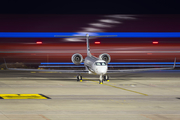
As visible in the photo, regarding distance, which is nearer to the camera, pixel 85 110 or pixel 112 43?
pixel 85 110

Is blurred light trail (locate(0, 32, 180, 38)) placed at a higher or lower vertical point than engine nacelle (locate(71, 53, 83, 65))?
higher

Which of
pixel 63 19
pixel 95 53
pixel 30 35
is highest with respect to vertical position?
pixel 63 19

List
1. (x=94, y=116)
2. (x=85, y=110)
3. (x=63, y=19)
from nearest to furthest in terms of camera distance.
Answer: (x=94, y=116)
(x=85, y=110)
(x=63, y=19)

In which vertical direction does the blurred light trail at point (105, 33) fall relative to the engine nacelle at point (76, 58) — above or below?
above

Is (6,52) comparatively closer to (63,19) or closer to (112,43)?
(63,19)

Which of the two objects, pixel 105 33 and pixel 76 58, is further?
pixel 105 33

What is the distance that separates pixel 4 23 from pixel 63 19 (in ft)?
18.8

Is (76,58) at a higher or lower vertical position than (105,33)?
lower

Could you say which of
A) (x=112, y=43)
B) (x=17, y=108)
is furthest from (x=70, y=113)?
(x=112, y=43)

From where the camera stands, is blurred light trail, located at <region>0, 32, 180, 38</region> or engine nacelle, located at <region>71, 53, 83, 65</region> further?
engine nacelle, located at <region>71, 53, 83, 65</region>

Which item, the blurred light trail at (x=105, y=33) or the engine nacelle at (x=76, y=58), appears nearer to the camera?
the blurred light trail at (x=105, y=33)

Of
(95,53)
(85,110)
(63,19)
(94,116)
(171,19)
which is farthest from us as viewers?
(95,53)

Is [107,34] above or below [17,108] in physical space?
above

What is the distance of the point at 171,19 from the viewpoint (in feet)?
75.2
